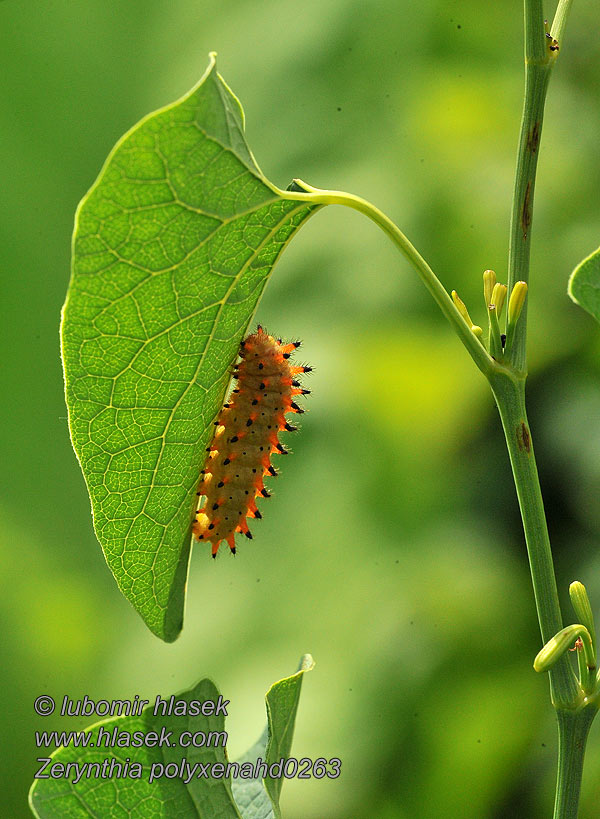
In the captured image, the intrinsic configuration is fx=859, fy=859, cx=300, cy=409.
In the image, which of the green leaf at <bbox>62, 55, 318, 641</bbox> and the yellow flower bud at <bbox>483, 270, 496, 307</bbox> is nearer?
the green leaf at <bbox>62, 55, 318, 641</bbox>

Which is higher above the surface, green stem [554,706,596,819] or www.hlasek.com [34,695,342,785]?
www.hlasek.com [34,695,342,785]

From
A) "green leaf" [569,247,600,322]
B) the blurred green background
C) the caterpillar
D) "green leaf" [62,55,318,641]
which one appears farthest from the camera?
the blurred green background

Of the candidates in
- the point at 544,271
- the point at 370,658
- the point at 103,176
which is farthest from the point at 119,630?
the point at 103,176

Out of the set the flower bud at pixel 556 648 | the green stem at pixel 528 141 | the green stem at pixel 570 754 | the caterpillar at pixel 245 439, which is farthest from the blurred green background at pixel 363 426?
the green stem at pixel 528 141

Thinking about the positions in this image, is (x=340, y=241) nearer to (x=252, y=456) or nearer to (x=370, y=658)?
(x=370, y=658)

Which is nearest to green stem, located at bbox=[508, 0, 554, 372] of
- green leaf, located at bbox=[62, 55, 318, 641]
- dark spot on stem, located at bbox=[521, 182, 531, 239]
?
dark spot on stem, located at bbox=[521, 182, 531, 239]

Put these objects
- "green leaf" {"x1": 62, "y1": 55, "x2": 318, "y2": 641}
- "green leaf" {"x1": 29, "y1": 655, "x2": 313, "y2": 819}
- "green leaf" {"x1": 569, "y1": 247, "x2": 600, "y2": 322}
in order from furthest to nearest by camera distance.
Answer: "green leaf" {"x1": 29, "y1": 655, "x2": 313, "y2": 819}
"green leaf" {"x1": 569, "y1": 247, "x2": 600, "y2": 322}
"green leaf" {"x1": 62, "y1": 55, "x2": 318, "y2": 641}

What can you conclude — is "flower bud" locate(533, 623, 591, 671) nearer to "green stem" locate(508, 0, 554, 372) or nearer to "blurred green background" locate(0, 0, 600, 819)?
"green stem" locate(508, 0, 554, 372)
